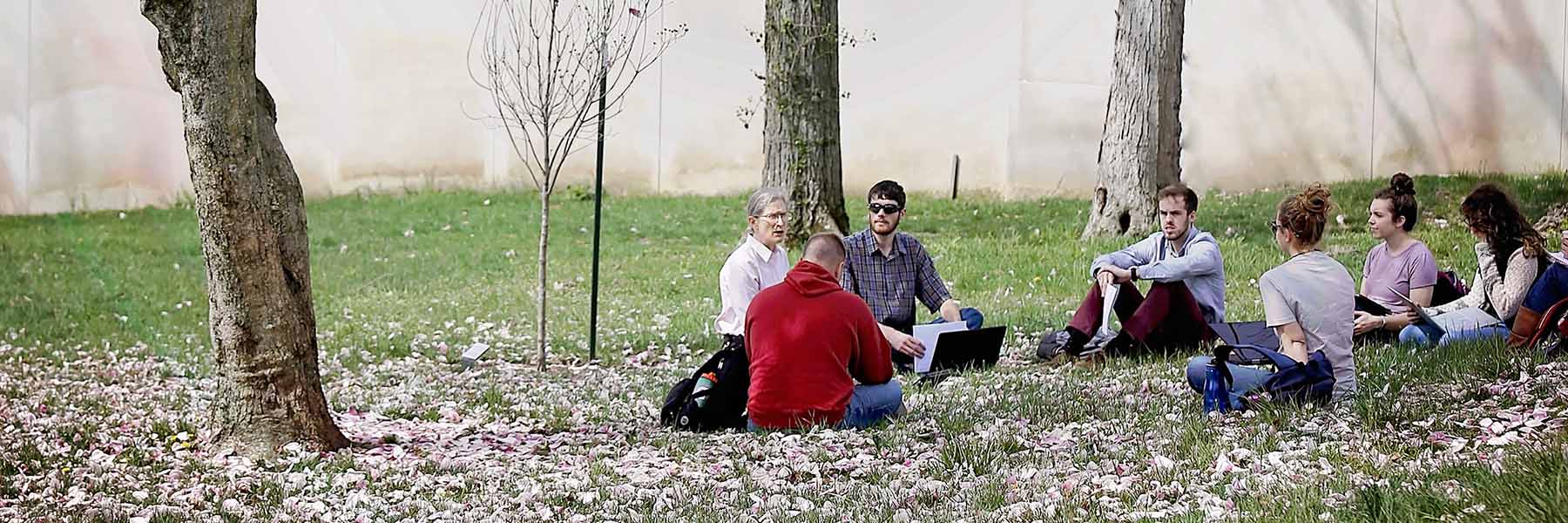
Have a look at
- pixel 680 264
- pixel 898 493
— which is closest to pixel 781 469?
pixel 898 493

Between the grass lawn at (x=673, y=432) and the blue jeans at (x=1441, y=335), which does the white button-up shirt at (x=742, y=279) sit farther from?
the blue jeans at (x=1441, y=335)

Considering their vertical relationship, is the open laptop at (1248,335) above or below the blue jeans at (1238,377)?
above

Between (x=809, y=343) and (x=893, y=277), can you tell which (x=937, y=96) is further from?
(x=809, y=343)

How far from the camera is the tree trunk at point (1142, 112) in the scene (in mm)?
10719

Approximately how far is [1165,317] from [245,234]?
12.5ft

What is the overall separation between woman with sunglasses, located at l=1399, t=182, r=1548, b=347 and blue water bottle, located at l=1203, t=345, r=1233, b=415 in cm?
168

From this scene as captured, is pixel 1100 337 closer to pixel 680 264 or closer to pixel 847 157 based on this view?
pixel 680 264

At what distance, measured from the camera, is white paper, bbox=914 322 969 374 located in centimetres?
630

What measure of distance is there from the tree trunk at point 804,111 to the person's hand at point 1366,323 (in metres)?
4.94

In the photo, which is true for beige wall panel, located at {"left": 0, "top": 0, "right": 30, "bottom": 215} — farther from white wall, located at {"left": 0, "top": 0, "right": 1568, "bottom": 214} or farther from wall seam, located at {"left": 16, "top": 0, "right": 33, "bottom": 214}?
white wall, located at {"left": 0, "top": 0, "right": 1568, "bottom": 214}

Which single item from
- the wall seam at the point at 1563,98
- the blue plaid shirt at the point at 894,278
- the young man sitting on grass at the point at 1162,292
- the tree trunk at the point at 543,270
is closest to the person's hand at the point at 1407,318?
the young man sitting on grass at the point at 1162,292

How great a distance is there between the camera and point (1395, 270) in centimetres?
648

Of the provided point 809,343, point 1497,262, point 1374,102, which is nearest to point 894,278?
point 809,343

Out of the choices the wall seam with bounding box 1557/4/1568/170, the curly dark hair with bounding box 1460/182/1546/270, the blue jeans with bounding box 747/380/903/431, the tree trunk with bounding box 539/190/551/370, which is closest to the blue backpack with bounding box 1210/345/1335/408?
the blue jeans with bounding box 747/380/903/431
